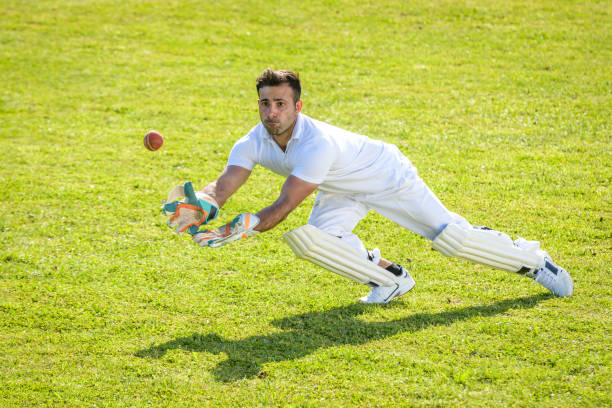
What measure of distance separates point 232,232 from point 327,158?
804 mm

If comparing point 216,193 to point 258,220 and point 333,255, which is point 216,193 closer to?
point 258,220

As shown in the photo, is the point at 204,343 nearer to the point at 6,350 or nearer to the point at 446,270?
the point at 6,350

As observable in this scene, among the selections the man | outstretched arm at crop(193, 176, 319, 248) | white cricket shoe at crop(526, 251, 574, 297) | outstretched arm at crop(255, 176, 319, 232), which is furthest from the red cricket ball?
white cricket shoe at crop(526, 251, 574, 297)

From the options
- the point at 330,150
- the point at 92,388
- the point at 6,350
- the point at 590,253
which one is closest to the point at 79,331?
the point at 6,350

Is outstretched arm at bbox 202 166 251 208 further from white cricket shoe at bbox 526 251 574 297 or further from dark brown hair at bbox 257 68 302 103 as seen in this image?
white cricket shoe at bbox 526 251 574 297

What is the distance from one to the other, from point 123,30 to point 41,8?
2.47 m

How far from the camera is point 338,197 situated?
5172mm

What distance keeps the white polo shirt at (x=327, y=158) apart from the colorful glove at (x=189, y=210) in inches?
18.9

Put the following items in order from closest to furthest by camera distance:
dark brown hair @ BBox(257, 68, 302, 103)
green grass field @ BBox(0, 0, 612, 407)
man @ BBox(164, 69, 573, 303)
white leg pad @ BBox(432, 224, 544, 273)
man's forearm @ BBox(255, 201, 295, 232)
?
green grass field @ BBox(0, 0, 612, 407)
man's forearm @ BBox(255, 201, 295, 232)
man @ BBox(164, 69, 573, 303)
dark brown hair @ BBox(257, 68, 302, 103)
white leg pad @ BBox(432, 224, 544, 273)

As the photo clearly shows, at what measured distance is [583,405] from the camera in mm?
3832

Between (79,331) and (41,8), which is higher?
(41,8)

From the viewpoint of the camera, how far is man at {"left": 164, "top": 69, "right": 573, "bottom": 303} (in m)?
4.53

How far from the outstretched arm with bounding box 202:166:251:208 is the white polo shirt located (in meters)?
0.05

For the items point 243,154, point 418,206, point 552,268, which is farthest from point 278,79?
point 552,268
